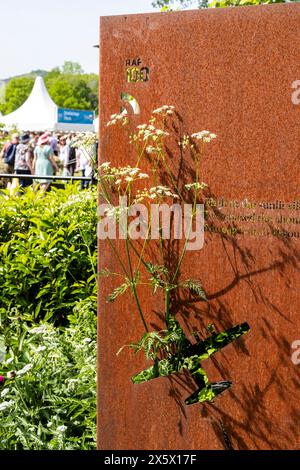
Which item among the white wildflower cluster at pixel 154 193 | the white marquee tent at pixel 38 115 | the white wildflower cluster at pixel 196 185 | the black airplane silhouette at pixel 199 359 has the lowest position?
the black airplane silhouette at pixel 199 359

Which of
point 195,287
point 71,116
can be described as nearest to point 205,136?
point 195,287

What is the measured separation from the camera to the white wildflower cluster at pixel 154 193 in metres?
3.70

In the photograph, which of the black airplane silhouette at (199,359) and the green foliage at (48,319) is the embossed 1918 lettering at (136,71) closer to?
the black airplane silhouette at (199,359)

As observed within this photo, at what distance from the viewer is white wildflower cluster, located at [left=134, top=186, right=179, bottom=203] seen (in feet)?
12.1

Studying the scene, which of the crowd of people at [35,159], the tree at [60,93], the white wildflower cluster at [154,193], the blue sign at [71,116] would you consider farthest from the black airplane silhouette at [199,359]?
the tree at [60,93]

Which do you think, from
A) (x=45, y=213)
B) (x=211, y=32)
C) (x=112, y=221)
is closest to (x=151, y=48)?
(x=211, y=32)

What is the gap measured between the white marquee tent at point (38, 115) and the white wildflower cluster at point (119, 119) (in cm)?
2535

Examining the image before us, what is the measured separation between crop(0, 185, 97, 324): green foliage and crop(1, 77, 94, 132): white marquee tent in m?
23.3

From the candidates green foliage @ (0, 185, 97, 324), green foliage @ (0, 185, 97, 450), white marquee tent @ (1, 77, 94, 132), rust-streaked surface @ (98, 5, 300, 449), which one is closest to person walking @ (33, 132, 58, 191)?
green foliage @ (0, 185, 97, 450)

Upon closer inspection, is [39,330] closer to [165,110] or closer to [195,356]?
[195,356]

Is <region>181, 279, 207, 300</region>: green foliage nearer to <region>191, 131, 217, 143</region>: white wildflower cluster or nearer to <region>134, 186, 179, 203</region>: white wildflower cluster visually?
<region>134, 186, 179, 203</region>: white wildflower cluster

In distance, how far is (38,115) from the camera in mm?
30516
